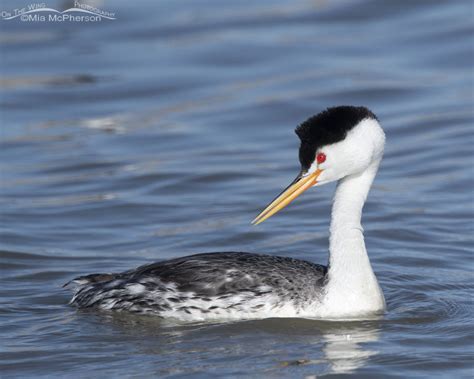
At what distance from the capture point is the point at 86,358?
979 centimetres

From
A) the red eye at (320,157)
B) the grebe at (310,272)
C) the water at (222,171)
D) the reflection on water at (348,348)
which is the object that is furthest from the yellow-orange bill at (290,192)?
the reflection on water at (348,348)

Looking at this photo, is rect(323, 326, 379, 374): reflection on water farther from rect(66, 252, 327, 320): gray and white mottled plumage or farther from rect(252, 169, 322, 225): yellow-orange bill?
rect(252, 169, 322, 225): yellow-orange bill

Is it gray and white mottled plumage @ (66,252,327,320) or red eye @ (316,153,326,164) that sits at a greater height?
red eye @ (316,153,326,164)

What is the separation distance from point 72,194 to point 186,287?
519 centimetres

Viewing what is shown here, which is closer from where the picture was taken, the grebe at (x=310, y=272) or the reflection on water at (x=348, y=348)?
the reflection on water at (x=348, y=348)

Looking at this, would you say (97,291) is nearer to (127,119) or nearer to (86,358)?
(86,358)

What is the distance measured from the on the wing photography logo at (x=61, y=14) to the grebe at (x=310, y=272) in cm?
1311

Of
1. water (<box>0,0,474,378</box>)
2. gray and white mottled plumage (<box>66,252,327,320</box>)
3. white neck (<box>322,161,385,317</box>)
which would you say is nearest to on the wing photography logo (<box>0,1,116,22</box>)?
water (<box>0,0,474,378</box>)

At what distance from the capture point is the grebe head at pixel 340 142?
33.3 feet

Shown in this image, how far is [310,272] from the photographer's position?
10.6 meters

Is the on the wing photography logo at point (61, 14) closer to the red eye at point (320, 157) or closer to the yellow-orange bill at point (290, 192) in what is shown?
the yellow-orange bill at point (290, 192)

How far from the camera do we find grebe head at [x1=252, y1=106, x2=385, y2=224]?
1015 cm

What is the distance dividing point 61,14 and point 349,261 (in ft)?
46.0

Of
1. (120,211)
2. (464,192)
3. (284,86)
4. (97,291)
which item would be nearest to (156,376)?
(97,291)
